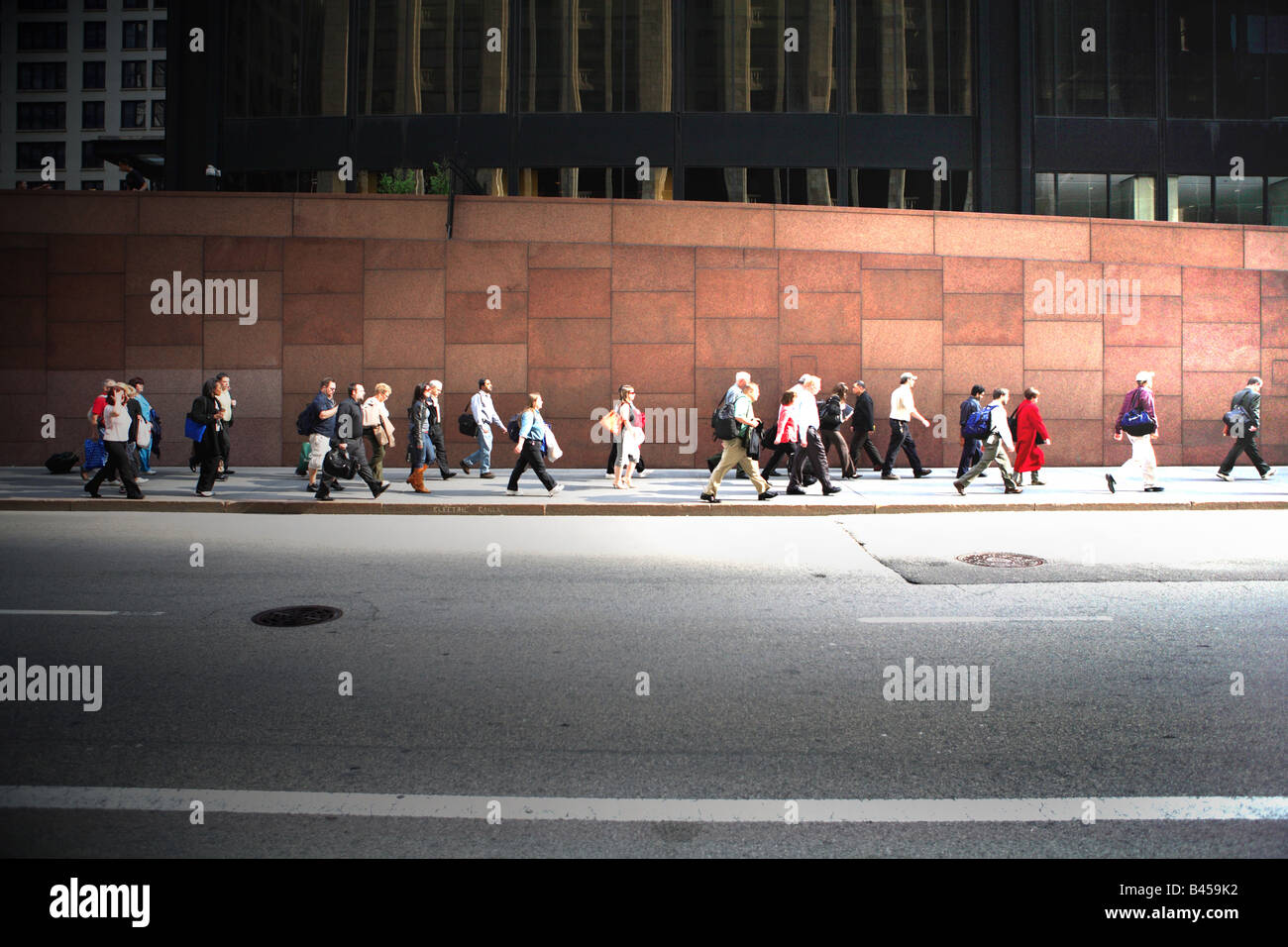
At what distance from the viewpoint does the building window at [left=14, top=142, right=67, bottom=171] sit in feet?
285

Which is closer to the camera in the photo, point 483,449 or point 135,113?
point 483,449

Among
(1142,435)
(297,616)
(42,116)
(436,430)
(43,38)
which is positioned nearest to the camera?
(297,616)

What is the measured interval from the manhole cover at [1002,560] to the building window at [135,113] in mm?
93116

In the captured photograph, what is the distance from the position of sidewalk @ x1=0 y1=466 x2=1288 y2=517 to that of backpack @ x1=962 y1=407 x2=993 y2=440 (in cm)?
93

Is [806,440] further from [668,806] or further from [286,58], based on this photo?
[286,58]

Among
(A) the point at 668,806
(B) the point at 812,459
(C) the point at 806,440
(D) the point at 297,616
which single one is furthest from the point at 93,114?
(A) the point at 668,806

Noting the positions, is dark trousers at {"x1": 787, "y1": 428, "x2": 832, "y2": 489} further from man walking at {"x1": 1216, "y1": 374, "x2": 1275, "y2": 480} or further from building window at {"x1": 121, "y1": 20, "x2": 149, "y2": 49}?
building window at {"x1": 121, "y1": 20, "x2": 149, "y2": 49}

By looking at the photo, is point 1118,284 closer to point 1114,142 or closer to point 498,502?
point 1114,142

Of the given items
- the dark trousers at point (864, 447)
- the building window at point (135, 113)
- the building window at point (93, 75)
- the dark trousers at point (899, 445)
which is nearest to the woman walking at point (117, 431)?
the dark trousers at point (864, 447)

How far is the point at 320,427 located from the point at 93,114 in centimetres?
8728

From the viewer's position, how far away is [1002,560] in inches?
400
